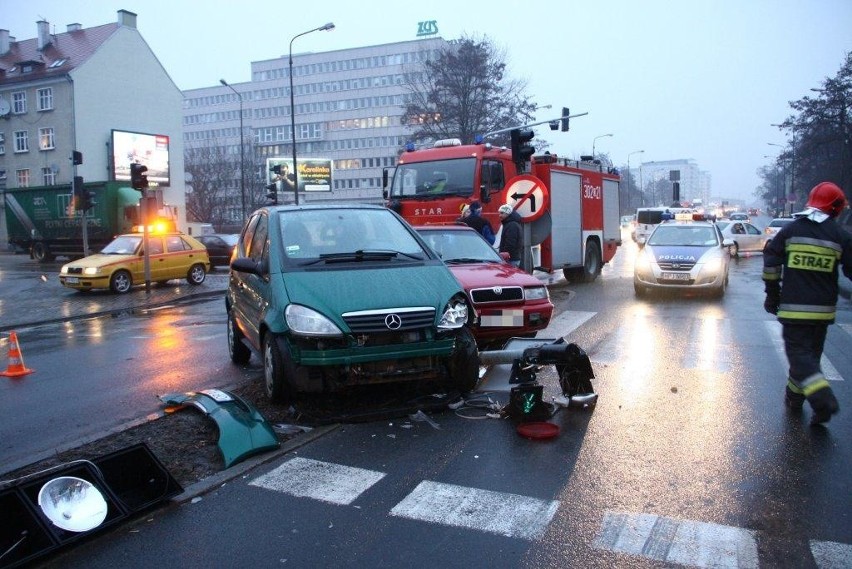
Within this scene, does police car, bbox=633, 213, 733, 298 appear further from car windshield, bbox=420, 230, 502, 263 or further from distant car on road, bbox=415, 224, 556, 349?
distant car on road, bbox=415, 224, 556, 349

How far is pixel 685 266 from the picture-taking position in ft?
46.1

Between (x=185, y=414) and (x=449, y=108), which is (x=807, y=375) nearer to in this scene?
(x=185, y=414)

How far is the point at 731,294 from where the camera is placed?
1525cm

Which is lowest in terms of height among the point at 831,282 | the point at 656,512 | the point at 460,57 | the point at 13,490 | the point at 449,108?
the point at 656,512

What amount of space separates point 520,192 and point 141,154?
143ft

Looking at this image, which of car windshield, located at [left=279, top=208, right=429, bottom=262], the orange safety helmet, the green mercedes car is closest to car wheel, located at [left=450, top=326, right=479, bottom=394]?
the green mercedes car

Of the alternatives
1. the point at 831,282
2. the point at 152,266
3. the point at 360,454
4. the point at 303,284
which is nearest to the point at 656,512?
the point at 360,454

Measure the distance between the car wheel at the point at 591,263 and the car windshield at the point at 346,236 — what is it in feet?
38.7

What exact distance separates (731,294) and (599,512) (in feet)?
41.2

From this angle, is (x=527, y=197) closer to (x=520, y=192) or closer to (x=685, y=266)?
(x=520, y=192)

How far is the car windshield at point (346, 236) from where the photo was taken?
652 cm

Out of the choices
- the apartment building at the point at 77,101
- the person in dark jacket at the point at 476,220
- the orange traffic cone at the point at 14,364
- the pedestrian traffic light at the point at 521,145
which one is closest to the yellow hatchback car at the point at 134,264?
the orange traffic cone at the point at 14,364

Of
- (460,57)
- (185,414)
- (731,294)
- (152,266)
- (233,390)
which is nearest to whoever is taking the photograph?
(185,414)

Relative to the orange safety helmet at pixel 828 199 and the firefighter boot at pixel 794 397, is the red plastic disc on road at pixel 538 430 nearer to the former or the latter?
the firefighter boot at pixel 794 397
